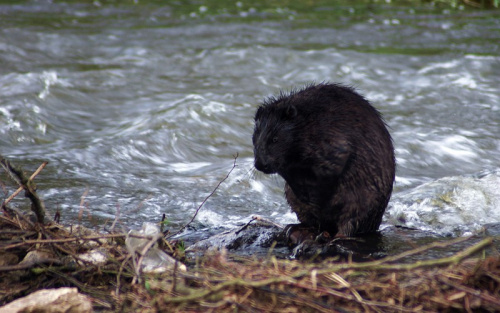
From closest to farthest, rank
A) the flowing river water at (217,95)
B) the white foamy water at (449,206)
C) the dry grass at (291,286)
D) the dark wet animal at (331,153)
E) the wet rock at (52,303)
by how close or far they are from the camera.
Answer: the dry grass at (291,286) → the wet rock at (52,303) → the dark wet animal at (331,153) → the white foamy water at (449,206) → the flowing river water at (217,95)

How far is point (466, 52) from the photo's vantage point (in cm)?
1313

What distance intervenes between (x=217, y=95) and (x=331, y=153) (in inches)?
234

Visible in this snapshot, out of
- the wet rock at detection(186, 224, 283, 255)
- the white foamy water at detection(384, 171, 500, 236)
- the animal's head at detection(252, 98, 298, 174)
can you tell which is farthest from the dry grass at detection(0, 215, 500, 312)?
the white foamy water at detection(384, 171, 500, 236)

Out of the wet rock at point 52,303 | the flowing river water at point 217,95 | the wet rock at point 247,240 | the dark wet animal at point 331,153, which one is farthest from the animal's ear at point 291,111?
the wet rock at point 52,303

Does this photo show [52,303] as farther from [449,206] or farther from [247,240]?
[449,206]

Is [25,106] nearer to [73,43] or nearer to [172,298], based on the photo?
[73,43]

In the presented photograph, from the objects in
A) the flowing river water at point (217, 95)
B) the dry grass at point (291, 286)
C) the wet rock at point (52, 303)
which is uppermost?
Answer: the dry grass at point (291, 286)

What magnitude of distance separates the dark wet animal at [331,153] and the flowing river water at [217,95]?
3.01 ft

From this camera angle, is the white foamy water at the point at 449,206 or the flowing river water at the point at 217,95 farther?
the flowing river water at the point at 217,95

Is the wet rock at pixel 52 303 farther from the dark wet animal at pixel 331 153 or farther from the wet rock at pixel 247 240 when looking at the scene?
the dark wet animal at pixel 331 153

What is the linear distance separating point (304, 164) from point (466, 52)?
30.6 feet

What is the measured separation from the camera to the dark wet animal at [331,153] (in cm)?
479

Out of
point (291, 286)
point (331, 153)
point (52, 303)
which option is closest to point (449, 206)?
point (331, 153)

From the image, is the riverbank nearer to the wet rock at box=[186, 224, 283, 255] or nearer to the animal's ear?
the wet rock at box=[186, 224, 283, 255]
